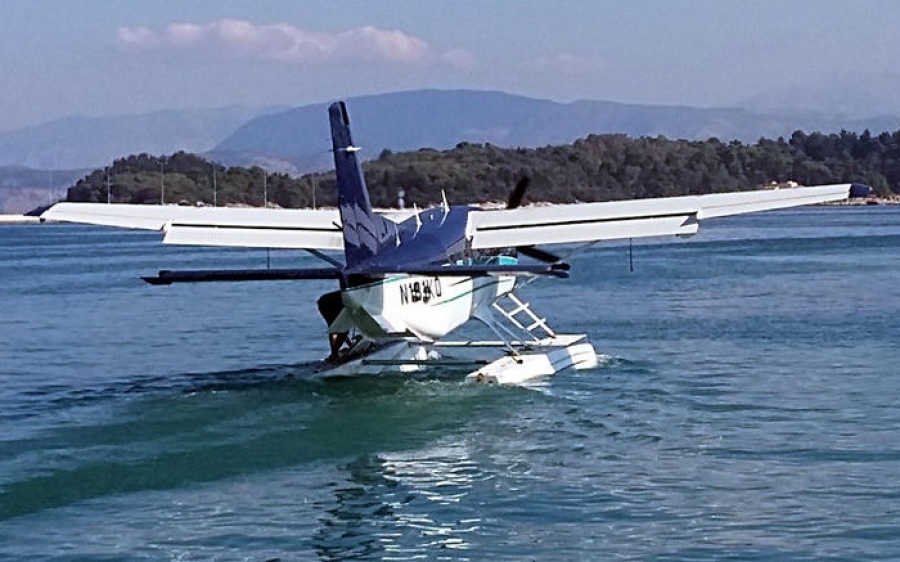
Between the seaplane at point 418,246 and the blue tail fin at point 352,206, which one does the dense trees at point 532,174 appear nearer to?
the seaplane at point 418,246

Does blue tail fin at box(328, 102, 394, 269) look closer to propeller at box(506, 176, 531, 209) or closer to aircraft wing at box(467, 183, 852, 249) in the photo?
aircraft wing at box(467, 183, 852, 249)

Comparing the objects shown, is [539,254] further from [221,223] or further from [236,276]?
[236,276]

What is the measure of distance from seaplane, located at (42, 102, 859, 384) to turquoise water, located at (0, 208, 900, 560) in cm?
80

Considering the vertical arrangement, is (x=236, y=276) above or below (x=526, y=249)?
below

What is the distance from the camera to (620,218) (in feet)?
74.7

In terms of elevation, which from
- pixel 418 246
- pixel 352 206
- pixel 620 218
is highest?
pixel 352 206

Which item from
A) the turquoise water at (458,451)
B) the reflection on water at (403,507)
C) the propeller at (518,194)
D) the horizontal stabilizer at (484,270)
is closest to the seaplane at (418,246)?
the horizontal stabilizer at (484,270)

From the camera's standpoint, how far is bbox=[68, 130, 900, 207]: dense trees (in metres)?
156

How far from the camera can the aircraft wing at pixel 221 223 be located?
21.7 meters

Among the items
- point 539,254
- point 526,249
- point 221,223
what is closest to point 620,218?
point 526,249

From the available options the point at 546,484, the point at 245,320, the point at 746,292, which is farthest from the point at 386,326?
the point at 746,292

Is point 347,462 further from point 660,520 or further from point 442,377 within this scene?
point 442,377

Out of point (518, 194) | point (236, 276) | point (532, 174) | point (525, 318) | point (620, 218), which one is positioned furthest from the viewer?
point (532, 174)

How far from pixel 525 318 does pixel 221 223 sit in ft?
37.7
